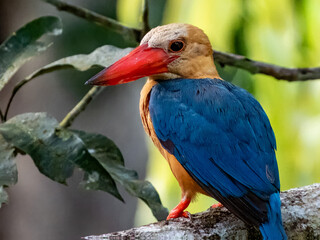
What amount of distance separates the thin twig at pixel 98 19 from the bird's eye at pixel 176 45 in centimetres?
39

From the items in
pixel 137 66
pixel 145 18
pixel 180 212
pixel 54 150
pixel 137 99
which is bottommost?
pixel 137 99

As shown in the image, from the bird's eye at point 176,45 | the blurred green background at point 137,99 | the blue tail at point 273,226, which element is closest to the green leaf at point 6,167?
the bird's eye at point 176,45

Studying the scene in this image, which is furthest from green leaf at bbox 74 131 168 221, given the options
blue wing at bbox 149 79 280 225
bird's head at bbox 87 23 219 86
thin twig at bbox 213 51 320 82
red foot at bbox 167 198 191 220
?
thin twig at bbox 213 51 320 82

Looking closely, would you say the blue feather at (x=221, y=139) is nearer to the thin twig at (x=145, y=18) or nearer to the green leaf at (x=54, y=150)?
the green leaf at (x=54, y=150)

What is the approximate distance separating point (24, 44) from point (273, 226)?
1.10m

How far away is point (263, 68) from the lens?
8.13 feet

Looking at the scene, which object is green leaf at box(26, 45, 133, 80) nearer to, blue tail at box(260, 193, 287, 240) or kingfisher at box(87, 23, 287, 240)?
kingfisher at box(87, 23, 287, 240)

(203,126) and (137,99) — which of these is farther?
(137,99)

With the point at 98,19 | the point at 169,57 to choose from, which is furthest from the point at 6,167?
the point at 98,19

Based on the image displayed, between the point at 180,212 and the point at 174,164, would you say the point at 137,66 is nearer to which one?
the point at 174,164

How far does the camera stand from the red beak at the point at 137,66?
1929 millimetres

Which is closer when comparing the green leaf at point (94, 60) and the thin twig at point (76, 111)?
the green leaf at point (94, 60)

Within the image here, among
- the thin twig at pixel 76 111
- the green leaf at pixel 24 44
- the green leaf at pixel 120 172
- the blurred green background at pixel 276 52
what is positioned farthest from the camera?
the blurred green background at pixel 276 52

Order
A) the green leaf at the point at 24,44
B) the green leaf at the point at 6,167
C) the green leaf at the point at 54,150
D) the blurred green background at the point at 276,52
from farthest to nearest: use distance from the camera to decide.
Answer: the blurred green background at the point at 276,52
the green leaf at the point at 24,44
the green leaf at the point at 54,150
the green leaf at the point at 6,167
